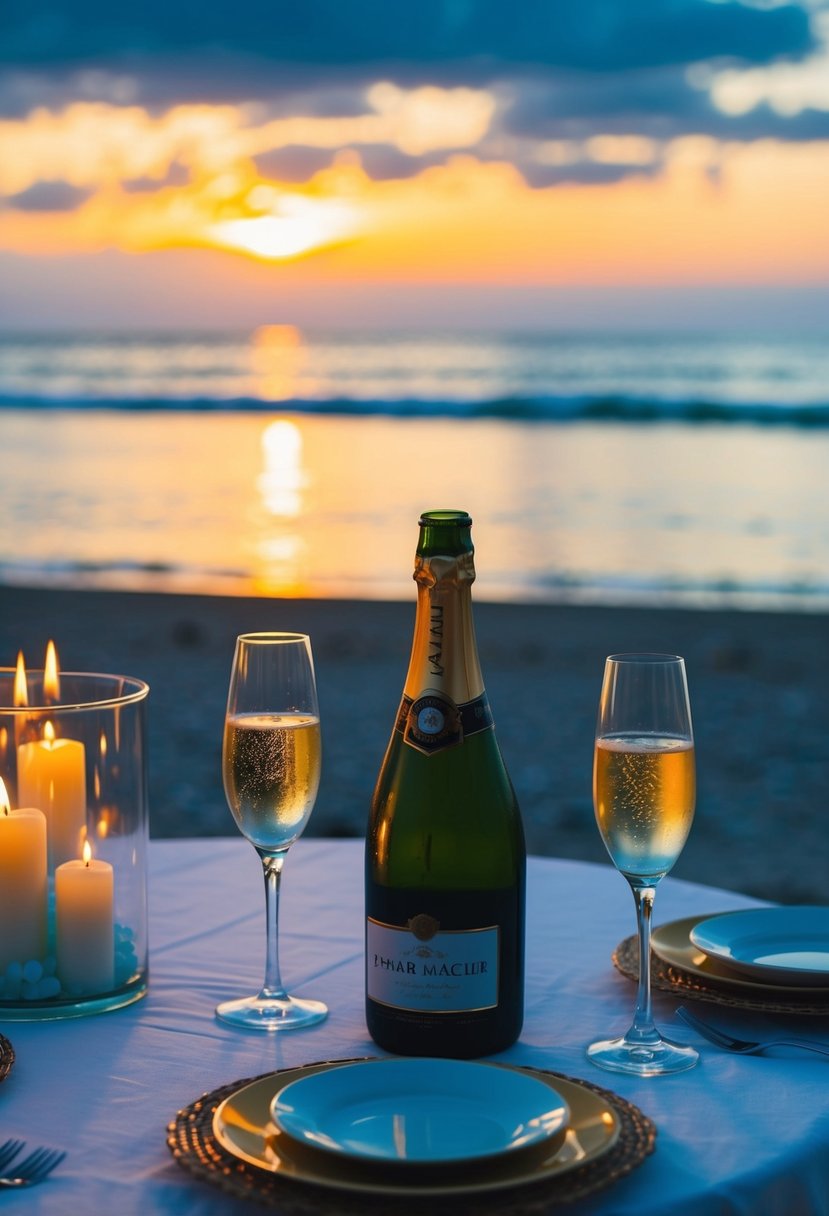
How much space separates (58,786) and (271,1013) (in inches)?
12.1

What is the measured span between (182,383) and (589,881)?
2674cm

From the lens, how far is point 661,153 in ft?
85.5

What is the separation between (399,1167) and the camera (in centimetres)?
109

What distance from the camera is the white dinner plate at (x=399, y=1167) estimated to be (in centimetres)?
108

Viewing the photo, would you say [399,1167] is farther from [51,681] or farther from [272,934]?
[51,681]

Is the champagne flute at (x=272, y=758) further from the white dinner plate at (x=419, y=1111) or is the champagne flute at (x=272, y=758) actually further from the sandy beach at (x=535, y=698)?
the sandy beach at (x=535, y=698)

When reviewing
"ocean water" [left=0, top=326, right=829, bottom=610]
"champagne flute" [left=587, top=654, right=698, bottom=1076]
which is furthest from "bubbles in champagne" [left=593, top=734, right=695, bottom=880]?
"ocean water" [left=0, top=326, right=829, bottom=610]

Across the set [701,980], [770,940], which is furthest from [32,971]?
[770,940]

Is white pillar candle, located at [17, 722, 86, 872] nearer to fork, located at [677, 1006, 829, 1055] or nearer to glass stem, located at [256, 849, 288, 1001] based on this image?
glass stem, located at [256, 849, 288, 1001]

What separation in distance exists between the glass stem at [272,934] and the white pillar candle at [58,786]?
0.61 feet

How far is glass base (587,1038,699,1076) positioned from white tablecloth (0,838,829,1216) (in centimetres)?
1

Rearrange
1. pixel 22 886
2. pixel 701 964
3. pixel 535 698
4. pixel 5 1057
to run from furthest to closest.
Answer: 1. pixel 535 698
2. pixel 701 964
3. pixel 22 886
4. pixel 5 1057

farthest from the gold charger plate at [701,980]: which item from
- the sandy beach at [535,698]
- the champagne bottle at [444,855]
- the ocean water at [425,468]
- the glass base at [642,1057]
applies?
the ocean water at [425,468]

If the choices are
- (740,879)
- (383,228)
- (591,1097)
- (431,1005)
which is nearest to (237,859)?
(431,1005)
